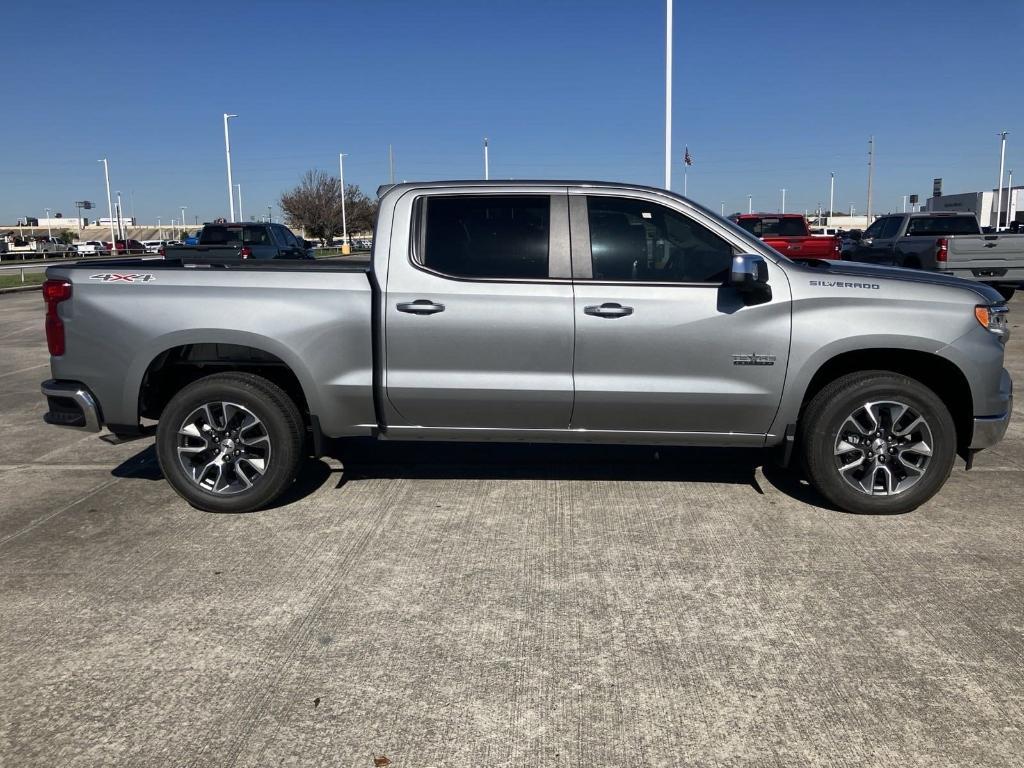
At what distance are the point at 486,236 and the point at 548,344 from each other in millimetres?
766

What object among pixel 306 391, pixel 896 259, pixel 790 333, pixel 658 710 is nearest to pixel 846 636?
pixel 658 710

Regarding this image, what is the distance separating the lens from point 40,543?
4.99 metres

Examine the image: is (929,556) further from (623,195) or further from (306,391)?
(306,391)

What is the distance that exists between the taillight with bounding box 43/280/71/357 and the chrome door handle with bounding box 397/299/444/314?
1.98 metres

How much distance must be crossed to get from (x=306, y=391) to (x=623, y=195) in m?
2.21

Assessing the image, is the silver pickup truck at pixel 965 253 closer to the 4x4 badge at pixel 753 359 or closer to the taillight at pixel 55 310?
the 4x4 badge at pixel 753 359

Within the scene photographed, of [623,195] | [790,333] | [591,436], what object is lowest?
[591,436]

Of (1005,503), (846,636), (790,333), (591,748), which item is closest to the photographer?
(591,748)

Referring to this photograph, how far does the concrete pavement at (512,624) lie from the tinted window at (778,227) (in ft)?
57.2

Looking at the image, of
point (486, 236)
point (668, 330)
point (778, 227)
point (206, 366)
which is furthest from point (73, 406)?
point (778, 227)

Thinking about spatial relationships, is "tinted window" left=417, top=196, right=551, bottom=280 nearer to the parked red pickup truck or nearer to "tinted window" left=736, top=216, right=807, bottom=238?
the parked red pickup truck

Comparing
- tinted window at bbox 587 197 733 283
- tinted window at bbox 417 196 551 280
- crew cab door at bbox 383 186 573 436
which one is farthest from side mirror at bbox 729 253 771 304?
tinted window at bbox 417 196 551 280

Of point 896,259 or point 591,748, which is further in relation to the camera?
point 896,259

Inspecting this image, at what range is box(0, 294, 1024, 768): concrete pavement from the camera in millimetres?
3094
